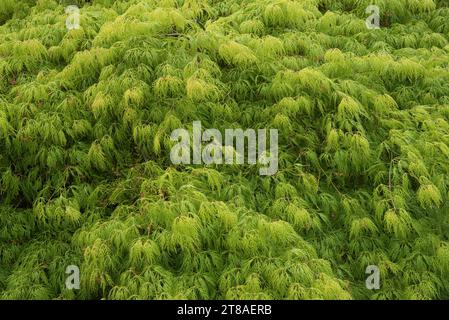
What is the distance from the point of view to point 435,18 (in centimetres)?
A: 677

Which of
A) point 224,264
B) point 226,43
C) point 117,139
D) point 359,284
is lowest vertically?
point 359,284

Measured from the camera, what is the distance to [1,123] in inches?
205

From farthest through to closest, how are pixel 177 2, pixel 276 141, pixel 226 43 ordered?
pixel 177 2, pixel 226 43, pixel 276 141

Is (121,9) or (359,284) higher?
(121,9)

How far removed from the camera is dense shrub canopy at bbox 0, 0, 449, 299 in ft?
13.6

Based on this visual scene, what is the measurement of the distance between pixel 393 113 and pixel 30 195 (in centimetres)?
358

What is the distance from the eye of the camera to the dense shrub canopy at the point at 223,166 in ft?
13.6

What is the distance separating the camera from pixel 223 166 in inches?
189

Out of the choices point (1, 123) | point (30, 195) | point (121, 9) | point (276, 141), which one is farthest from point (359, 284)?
point (121, 9)

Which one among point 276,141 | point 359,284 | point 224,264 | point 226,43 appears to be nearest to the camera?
point 224,264
